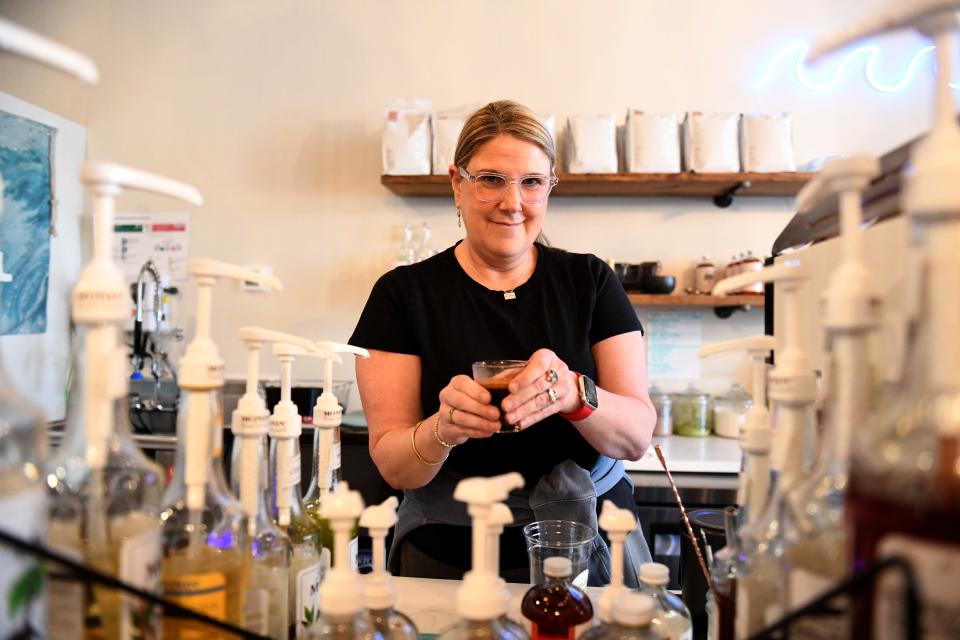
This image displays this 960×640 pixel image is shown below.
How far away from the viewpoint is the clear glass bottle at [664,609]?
0.61 metres

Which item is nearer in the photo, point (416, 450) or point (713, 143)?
point (416, 450)

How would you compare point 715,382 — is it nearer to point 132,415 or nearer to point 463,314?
point 463,314

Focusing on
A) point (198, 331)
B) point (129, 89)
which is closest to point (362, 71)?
point (129, 89)

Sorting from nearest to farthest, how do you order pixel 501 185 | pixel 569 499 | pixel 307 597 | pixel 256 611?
pixel 256 611
pixel 307 597
pixel 569 499
pixel 501 185

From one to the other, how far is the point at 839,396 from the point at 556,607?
0.98 feet

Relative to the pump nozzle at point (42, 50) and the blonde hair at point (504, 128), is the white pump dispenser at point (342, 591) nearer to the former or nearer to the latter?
the pump nozzle at point (42, 50)

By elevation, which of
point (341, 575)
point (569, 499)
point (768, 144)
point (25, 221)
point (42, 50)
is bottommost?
point (569, 499)

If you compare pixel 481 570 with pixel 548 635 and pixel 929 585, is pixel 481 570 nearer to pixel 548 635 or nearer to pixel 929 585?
pixel 548 635

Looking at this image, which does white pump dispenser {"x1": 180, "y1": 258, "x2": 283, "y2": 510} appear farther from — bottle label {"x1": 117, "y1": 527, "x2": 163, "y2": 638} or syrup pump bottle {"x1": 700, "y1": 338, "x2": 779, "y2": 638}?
syrup pump bottle {"x1": 700, "y1": 338, "x2": 779, "y2": 638}

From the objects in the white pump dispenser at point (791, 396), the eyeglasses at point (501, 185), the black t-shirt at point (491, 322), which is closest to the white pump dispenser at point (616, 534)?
the white pump dispenser at point (791, 396)

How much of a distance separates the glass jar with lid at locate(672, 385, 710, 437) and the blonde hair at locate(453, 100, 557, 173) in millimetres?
1804

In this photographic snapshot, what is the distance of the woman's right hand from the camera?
1005mm

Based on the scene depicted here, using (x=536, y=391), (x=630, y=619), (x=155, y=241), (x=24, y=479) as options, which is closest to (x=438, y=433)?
(x=536, y=391)

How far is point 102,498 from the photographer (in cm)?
47
